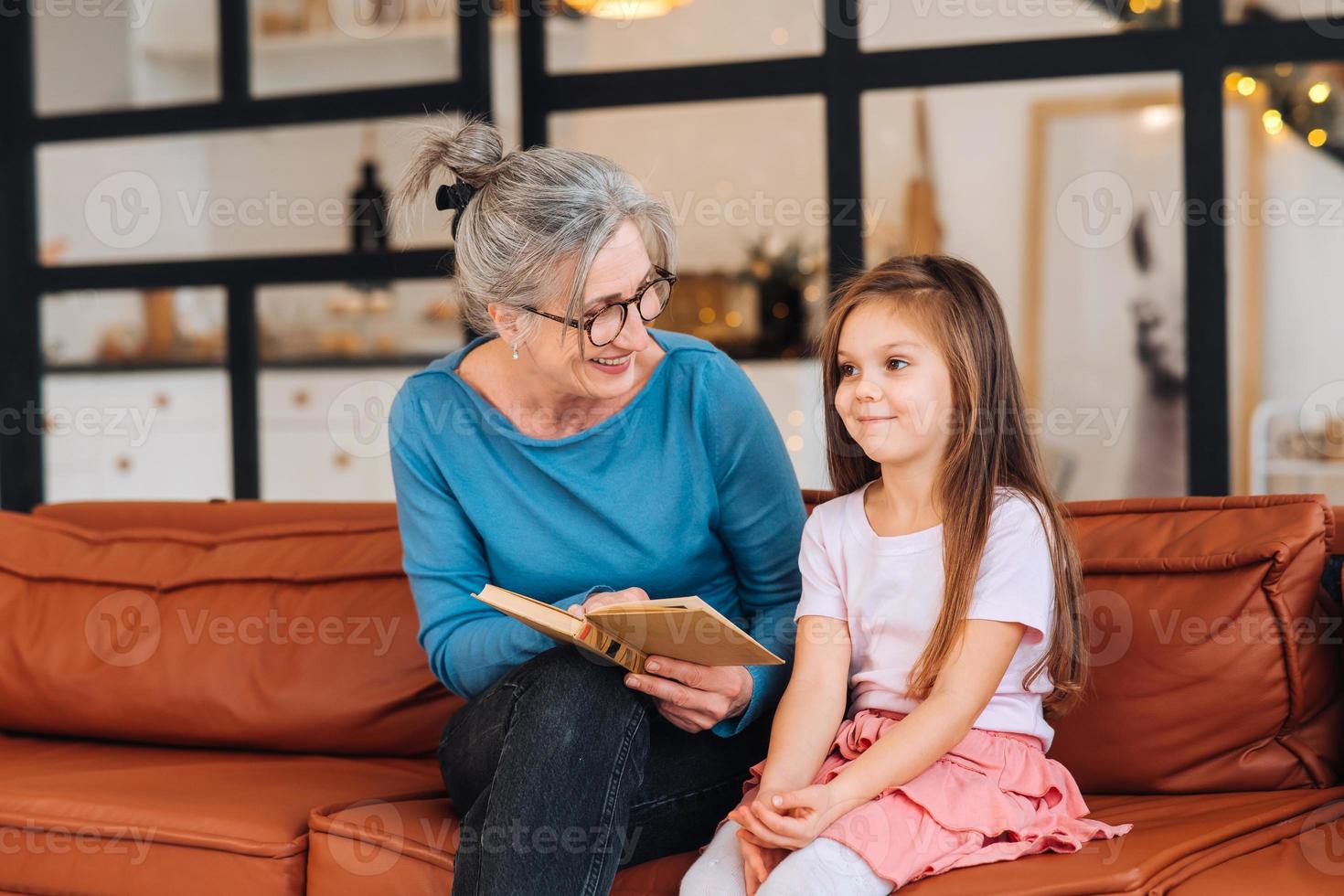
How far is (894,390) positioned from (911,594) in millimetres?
256

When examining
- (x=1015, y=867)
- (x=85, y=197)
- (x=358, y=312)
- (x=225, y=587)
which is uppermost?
(x=85, y=197)

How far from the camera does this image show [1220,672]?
175 centimetres

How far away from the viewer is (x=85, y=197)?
176 inches

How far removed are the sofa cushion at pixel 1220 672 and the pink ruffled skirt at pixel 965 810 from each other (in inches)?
7.8

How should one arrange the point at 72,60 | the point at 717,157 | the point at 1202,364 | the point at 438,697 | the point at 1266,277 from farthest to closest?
1. the point at 72,60
2. the point at 717,157
3. the point at 1266,277
4. the point at 1202,364
5. the point at 438,697

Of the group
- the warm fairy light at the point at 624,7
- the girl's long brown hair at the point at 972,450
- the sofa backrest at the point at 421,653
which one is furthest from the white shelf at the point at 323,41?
Answer: the girl's long brown hair at the point at 972,450

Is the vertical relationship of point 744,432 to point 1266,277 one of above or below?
below

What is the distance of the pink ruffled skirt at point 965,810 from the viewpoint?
1.44 m

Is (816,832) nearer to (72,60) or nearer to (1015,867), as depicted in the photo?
(1015,867)

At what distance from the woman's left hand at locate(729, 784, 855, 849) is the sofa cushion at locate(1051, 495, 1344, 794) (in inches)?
19.6

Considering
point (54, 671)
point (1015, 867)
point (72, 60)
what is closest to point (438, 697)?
point (54, 671)

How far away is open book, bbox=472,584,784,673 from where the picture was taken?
55.2 inches

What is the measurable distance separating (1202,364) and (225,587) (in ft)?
8.61

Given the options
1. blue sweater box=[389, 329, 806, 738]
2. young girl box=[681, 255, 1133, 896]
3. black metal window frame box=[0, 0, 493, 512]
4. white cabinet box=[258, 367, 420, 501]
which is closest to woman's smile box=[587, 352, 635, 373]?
blue sweater box=[389, 329, 806, 738]
